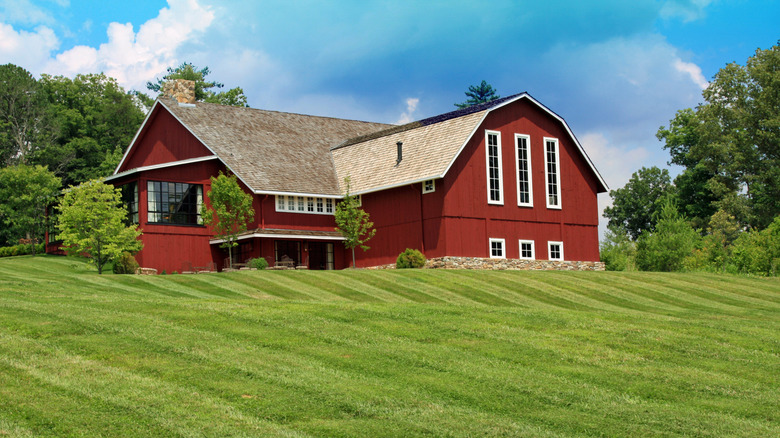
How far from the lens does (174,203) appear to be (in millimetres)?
37812

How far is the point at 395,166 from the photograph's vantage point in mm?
39062

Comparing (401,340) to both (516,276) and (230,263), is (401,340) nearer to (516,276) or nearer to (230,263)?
(516,276)

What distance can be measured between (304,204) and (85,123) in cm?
3504

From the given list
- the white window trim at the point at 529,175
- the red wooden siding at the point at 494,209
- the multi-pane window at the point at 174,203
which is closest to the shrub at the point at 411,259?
the red wooden siding at the point at 494,209

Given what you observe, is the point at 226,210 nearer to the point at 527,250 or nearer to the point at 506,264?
the point at 506,264

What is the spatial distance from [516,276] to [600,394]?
61.7ft

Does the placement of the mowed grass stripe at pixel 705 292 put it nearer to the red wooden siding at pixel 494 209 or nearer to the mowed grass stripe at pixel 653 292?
the mowed grass stripe at pixel 653 292

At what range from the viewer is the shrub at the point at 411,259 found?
36.0 metres

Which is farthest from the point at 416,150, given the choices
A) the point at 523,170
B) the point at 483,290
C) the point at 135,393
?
the point at 135,393

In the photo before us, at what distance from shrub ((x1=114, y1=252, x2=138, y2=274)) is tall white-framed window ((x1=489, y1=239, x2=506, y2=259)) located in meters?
15.6

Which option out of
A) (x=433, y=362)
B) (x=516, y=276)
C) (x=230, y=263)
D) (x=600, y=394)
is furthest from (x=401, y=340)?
(x=230, y=263)

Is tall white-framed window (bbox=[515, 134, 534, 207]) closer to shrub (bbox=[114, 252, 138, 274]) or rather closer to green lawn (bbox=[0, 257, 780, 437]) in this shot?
green lawn (bbox=[0, 257, 780, 437])

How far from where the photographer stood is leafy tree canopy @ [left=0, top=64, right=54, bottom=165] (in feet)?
214

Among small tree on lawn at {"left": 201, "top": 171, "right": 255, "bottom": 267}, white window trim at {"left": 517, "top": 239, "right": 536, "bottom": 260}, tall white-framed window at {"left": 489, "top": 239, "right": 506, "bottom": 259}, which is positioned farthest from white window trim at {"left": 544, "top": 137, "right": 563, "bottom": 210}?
small tree on lawn at {"left": 201, "top": 171, "right": 255, "bottom": 267}
